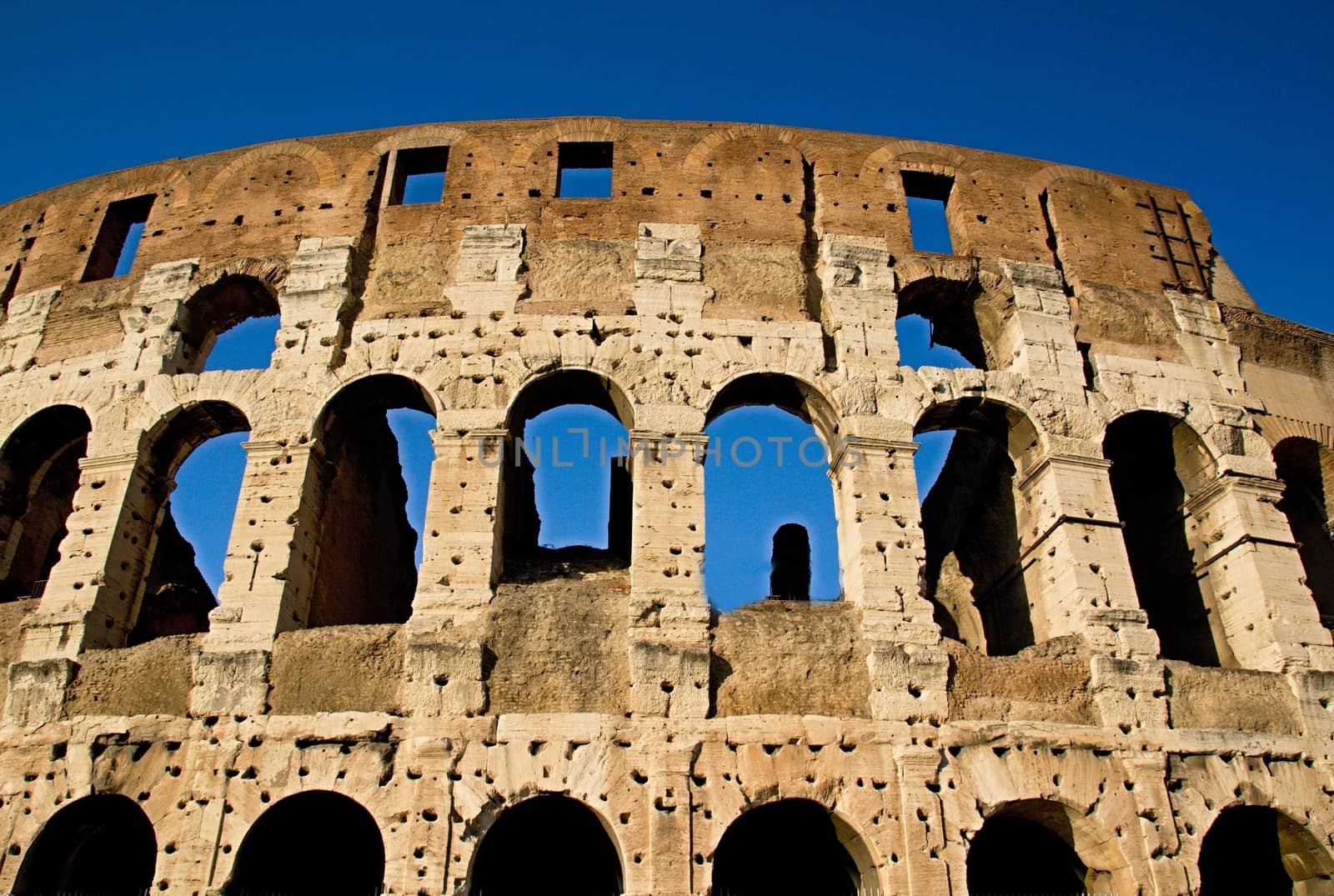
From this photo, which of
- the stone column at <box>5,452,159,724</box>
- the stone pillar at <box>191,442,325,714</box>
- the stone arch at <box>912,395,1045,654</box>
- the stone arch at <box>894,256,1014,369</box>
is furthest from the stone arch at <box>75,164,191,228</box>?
the stone arch at <box>912,395,1045,654</box>

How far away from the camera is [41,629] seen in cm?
925

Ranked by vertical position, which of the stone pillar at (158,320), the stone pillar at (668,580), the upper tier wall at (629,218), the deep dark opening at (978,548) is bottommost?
the stone pillar at (668,580)

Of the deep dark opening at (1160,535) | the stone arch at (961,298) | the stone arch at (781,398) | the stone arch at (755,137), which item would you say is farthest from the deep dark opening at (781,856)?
the stone arch at (755,137)

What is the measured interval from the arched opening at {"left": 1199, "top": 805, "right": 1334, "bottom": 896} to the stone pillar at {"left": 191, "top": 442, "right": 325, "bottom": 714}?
788 centimetres

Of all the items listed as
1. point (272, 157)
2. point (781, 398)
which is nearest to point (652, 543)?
point (781, 398)

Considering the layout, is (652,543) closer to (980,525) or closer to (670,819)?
(670,819)

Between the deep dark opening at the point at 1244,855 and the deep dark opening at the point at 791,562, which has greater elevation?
the deep dark opening at the point at 791,562

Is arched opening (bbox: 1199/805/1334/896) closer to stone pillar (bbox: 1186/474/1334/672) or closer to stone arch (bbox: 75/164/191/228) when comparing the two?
stone pillar (bbox: 1186/474/1334/672)

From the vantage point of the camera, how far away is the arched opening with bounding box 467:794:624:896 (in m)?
9.22

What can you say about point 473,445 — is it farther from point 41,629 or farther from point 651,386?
point 41,629

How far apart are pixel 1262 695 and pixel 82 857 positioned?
10.2 metres

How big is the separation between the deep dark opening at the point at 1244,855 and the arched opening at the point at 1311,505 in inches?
116

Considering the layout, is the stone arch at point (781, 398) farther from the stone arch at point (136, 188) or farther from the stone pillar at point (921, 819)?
the stone arch at point (136, 188)

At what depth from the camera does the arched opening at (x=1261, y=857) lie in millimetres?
8719
